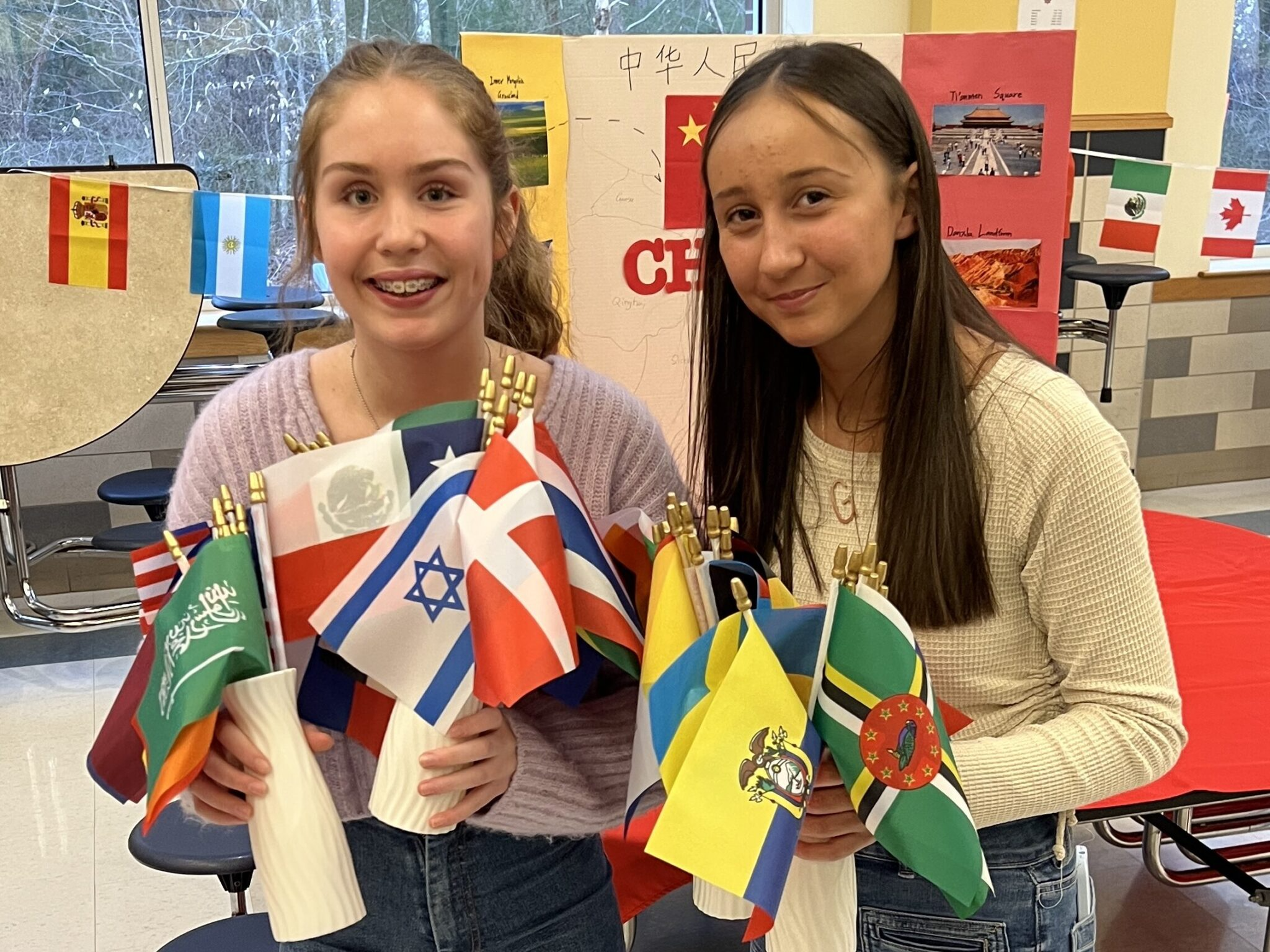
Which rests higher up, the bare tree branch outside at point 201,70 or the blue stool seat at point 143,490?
the bare tree branch outside at point 201,70

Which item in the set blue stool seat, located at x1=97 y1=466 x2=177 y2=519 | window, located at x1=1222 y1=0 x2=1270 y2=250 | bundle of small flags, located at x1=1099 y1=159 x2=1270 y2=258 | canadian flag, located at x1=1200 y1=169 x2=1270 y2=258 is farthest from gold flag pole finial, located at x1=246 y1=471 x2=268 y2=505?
window, located at x1=1222 y1=0 x2=1270 y2=250

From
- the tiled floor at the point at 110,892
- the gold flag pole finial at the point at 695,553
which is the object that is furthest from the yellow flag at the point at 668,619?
the tiled floor at the point at 110,892

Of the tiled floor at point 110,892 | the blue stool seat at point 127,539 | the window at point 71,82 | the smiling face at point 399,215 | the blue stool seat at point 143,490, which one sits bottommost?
the tiled floor at point 110,892

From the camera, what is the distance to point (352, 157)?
1.03 meters

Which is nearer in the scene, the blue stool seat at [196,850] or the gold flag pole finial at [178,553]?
the gold flag pole finial at [178,553]

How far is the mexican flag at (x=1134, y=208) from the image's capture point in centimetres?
346

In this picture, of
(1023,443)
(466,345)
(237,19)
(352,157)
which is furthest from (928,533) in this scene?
(237,19)

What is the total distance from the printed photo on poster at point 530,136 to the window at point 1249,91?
3.76 metres

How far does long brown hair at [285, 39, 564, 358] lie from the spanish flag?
1.80 metres

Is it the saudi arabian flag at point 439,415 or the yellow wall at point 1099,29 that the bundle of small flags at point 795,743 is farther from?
the yellow wall at point 1099,29

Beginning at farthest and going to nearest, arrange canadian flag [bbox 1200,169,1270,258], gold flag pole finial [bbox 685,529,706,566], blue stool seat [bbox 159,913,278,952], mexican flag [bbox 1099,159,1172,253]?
canadian flag [bbox 1200,169,1270,258]
mexican flag [bbox 1099,159,1172,253]
blue stool seat [bbox 159,913,278,952]
gold flag pole finial [bbox 685,529,706,566]

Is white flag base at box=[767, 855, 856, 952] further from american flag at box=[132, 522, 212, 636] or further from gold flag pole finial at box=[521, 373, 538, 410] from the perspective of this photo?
american flag at box=[132, 522, 212, 636]

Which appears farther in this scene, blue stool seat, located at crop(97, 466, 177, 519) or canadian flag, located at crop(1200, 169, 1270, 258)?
canadian flag, located at crop(1200, 169, 1270, 258)

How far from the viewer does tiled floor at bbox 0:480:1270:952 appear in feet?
7.69
